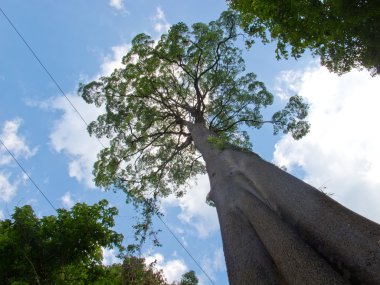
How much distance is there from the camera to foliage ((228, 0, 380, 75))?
5.61 metres

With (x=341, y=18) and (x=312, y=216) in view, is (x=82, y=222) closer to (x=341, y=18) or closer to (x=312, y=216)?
(x=312, y=216)

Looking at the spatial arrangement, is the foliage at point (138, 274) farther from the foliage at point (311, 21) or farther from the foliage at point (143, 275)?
the foliage at point (311, 21)

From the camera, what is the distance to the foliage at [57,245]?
5863mm

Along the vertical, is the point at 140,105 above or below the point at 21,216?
above

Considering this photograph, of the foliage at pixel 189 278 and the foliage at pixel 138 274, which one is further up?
the foliage at pixel 138 274

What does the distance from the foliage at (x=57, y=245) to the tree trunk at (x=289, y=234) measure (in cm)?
270

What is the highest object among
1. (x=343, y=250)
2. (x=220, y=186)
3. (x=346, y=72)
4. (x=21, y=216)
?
(x=21, y=216)

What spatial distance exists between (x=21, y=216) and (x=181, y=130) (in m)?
6.55

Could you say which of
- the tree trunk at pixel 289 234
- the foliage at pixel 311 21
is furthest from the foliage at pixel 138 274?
the foliage at pixel 311 21

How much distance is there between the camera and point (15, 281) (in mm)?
5492

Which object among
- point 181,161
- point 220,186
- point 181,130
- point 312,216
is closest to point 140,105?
point 181,130

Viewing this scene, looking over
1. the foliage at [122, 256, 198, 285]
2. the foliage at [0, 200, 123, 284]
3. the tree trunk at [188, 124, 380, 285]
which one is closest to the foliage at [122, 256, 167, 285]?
the foliage at [122, 256, 198, 285]

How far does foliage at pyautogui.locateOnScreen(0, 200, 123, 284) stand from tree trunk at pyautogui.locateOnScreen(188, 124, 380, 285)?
2.70m

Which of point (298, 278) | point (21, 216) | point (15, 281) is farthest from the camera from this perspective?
point (21, 216)
